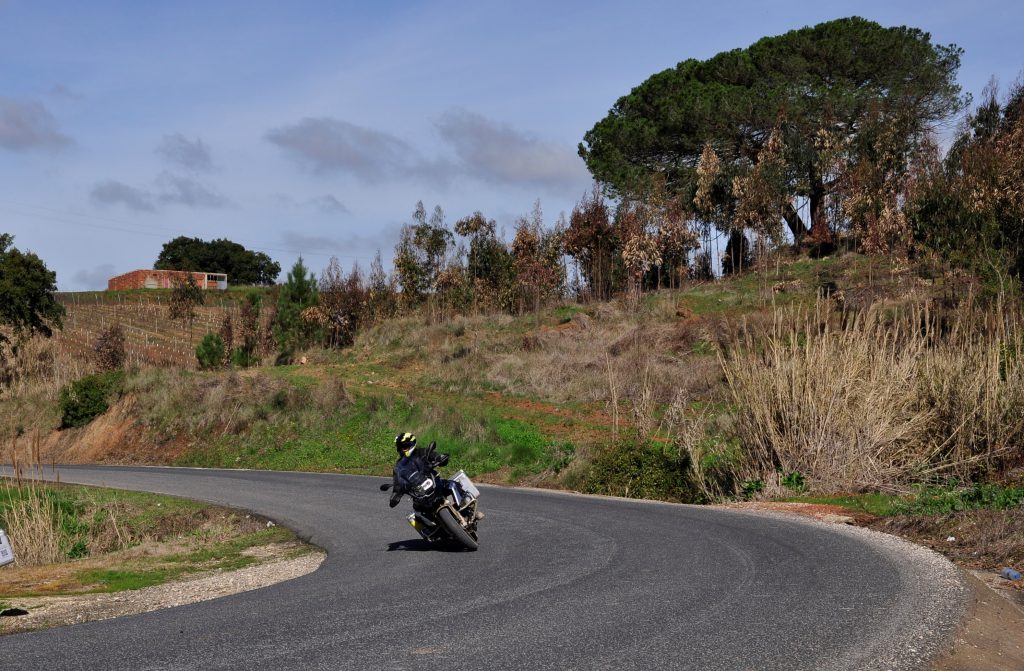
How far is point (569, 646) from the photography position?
22.2 ft

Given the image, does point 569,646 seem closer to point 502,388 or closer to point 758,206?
point 502,388

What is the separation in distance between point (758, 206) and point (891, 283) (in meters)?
7.85

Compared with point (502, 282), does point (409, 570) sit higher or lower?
lower

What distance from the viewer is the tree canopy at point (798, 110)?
48906mm

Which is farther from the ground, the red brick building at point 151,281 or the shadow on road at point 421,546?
the red brick building at point 151,281

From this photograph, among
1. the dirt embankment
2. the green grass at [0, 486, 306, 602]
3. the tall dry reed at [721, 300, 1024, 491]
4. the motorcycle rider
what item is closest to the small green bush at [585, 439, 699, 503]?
the tall dry reed at [721, 300, 1024, 491]

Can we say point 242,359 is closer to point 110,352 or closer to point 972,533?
point 110,352

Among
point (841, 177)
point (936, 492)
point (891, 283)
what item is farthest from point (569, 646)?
point (841, 177)

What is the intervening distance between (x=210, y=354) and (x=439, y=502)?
42.2m

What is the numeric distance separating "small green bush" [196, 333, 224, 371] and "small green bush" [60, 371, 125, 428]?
1104 centimetres

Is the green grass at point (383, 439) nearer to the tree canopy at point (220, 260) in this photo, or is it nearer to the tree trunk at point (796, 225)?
the tree trunk at point (796, 225)

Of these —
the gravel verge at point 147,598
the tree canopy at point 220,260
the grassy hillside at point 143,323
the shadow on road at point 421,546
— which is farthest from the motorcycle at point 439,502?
the tree canopy at point 220,260

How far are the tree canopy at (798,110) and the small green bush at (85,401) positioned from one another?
100ft

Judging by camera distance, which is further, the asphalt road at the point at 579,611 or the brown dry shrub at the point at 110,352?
the brown dry shrub at the point at 110,352
